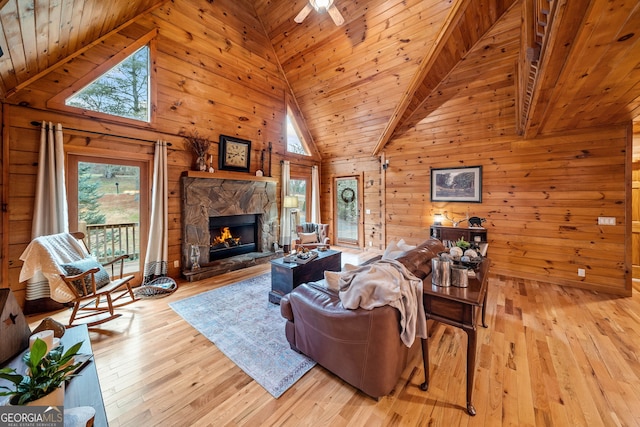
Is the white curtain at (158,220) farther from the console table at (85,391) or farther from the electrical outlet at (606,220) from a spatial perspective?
the electrical outlet at (606,220)

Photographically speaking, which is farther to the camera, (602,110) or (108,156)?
(108,156)

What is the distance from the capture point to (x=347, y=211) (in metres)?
6.76

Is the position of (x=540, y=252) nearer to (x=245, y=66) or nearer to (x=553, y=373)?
(x=553, y=373)

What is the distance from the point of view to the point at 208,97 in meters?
4.45

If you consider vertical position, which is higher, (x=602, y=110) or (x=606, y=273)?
(x=602, y=110)

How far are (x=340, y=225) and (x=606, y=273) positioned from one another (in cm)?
499

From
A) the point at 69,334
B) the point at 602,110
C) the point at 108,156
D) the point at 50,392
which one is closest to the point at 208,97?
the point at 108,156

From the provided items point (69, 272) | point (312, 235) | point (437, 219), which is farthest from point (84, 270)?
point (437, 219)

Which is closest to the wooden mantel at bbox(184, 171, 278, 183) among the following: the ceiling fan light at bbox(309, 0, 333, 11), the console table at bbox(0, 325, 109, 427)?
the ceiling fan light at bbox(309, 0, 333, 11)

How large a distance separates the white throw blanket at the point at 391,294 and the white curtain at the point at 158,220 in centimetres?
342

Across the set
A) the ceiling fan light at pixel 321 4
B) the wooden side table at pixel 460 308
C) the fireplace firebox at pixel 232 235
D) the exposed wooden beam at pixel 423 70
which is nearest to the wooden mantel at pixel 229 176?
the fireplace firebox at pixel 232 235

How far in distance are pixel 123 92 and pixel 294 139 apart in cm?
352

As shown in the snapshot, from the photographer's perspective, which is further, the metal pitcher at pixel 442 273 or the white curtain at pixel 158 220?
the white curtain at pixel 158 220

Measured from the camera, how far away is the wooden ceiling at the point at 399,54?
5.79 ft
